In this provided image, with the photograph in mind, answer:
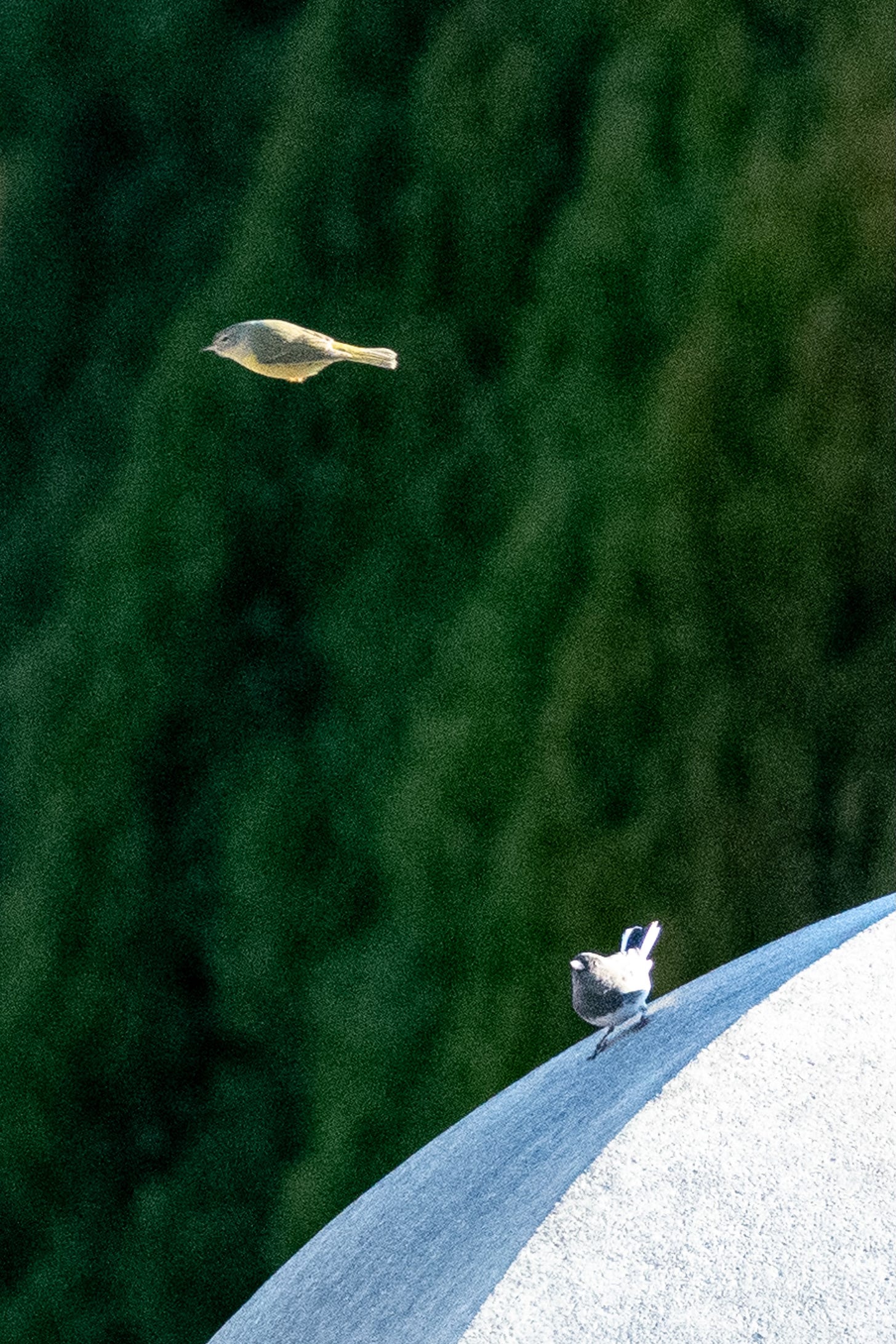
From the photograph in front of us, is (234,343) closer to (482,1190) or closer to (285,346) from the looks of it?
(285,346)

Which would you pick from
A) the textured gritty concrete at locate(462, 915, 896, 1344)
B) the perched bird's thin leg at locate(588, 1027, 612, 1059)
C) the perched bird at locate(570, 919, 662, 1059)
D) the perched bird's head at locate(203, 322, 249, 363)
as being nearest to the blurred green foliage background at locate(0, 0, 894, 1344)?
the perched bird's head at locate(203, 322, 249, 363)

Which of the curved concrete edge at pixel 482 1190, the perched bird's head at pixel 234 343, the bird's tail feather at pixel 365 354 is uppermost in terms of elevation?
the perched bird's head at pixel 234 343

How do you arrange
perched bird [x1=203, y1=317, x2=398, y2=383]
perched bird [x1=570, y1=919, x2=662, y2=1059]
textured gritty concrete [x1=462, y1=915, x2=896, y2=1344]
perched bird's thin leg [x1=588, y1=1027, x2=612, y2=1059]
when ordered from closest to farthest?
textured gritty concrete [x1=462, y1=915, x2=896, y2=1344], perched bird [x1=570, y1=919, x2=662, y2=1059], perched bird's thin leg [x1=588, y1=1027, x2=612, y2=1059], perched bird [x1=203, y1=317, x2=398, y2=383]

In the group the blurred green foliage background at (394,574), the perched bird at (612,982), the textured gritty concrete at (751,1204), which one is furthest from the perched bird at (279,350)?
the textured gritty concrete at (751,1204)

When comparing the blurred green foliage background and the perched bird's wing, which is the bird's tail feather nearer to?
the perched bird's wing

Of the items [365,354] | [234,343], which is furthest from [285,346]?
[365,354]

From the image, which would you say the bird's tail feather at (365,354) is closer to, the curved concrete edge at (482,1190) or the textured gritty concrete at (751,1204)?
the curved concrete edge at (482,1190)
